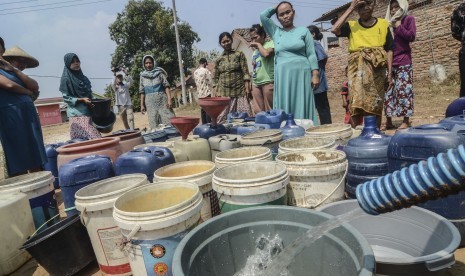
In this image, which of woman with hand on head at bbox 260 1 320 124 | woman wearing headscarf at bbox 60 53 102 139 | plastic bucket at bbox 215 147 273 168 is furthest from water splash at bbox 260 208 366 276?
woman wearing headscarf at bbox 60 53 102 139

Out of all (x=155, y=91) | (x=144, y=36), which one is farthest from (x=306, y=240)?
(x=144, y=36)

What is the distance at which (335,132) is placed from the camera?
239 cm

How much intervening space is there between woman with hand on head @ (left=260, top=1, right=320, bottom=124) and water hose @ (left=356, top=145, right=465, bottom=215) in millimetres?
2551

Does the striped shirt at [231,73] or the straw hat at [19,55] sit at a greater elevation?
the straw hat at [19,55]

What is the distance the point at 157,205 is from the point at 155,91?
3822 millimetres

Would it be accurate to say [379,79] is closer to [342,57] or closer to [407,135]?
[407,135]

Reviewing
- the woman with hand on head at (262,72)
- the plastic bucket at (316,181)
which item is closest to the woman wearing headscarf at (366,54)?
the woman with hand on head at (262,72)

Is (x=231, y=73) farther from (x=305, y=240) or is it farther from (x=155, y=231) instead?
(x=305, y=240)

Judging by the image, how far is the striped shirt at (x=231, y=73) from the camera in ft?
15.7

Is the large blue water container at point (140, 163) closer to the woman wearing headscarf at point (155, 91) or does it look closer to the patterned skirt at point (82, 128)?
the patterned skirt at point (82, 128)

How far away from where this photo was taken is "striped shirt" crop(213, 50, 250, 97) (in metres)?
4.79

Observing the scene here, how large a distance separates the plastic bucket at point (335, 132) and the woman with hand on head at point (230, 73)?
8.03 ft

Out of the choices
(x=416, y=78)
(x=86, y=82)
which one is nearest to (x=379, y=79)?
(x=86, y=82)

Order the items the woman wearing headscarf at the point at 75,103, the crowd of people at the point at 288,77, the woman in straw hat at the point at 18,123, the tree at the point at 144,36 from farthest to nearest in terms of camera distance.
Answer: the tree at the point at 144,36
the woman wearing headscarf at the point at 75,103
the crowd of people at the point at 288,77
the woman in straw hat at the point at 18,123
